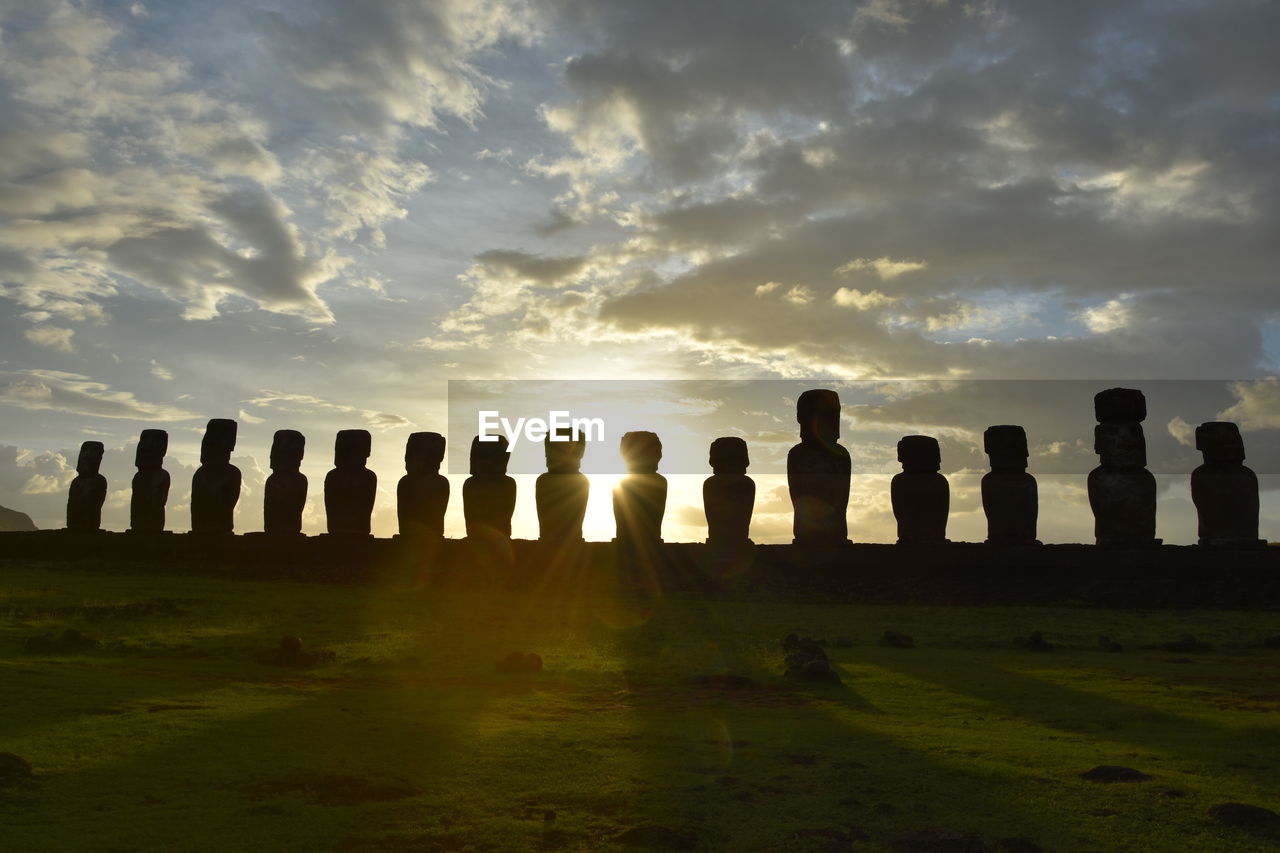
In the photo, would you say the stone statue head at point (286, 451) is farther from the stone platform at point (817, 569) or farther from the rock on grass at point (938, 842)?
the rock on grass at point (938, 842)

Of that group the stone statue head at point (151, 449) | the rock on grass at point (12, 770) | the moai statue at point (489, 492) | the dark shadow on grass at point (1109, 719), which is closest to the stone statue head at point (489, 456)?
the moai statue at point (489, 492)

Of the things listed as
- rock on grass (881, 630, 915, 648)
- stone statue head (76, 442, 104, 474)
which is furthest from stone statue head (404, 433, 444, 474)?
rock on grass (881, 630, 915, 648)

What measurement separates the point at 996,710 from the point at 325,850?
4226mm

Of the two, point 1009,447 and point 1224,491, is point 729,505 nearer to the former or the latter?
point 1009,447

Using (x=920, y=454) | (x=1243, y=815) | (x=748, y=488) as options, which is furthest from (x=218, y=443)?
(x=1243, y=815)

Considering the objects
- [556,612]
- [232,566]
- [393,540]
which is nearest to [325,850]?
[556,612]

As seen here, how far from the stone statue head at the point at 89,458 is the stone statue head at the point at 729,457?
469 inches

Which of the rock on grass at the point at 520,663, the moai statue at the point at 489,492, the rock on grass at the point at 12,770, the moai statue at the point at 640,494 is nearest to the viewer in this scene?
the rock on grass at the point at 12,770

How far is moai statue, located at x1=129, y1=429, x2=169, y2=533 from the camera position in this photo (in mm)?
18500

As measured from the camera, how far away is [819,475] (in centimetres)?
1506

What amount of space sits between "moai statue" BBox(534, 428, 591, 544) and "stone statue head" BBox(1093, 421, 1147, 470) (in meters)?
7.35

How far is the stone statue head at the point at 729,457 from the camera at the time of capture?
1563 cm

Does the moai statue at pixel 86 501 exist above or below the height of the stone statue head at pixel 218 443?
below

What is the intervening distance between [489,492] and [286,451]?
389 centimetres
